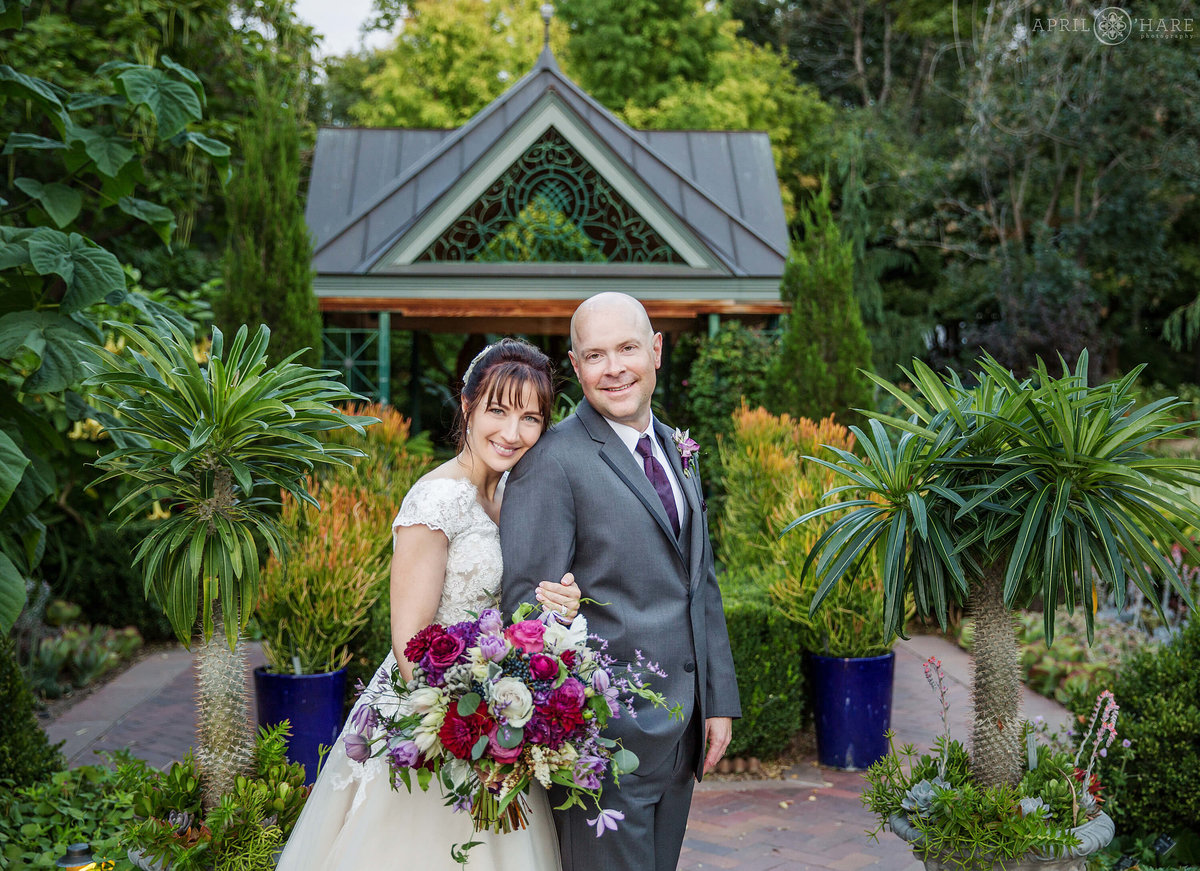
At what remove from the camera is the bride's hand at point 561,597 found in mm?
2406

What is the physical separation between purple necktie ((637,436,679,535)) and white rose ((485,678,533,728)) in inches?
31.9

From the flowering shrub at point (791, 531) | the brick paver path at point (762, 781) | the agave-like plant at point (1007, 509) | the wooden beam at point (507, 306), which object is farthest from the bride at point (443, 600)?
the wooden beam at point (507, 306)

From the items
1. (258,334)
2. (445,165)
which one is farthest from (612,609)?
(445,165)

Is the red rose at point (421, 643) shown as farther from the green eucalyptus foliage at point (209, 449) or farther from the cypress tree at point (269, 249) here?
the cypress tree at point (269, 249)

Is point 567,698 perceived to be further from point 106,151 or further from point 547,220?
point 547,220

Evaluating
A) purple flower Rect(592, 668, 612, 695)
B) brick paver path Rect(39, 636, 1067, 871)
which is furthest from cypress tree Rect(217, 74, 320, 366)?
purple flower Rect(592, 668, 612, 695)

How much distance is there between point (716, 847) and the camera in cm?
457

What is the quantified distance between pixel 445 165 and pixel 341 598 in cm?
652

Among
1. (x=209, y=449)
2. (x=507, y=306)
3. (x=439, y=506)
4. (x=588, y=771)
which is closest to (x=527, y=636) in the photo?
(x=588, y=771)

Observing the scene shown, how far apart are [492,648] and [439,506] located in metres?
0.62

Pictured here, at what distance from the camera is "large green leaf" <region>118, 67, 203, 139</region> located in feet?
12.0

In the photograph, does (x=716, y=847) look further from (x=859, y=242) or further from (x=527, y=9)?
(x=527, y=9)

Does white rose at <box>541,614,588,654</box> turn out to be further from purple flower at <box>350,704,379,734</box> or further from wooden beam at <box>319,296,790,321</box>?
wooden beam at <box>319,296,790,321</box>

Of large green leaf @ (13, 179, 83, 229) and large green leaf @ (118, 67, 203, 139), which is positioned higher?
large green leaf @ (118, 67, 203, 139)
